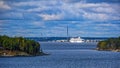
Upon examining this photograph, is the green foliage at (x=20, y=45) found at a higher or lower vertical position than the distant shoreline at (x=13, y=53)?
higher

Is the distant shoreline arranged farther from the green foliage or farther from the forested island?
the green foliage

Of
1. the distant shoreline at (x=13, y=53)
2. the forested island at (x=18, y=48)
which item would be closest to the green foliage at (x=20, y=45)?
the forested island at (x=18, y=48)

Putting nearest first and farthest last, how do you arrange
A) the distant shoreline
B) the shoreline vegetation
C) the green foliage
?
the distant shoreline, the shoreline vegetation, the green foliage

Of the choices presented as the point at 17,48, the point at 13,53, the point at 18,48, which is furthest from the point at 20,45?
the point at 13,53

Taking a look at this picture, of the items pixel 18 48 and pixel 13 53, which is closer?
pixel 13 53

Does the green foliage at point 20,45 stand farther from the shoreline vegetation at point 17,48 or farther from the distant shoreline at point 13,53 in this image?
the distant shoreline at point 13,53

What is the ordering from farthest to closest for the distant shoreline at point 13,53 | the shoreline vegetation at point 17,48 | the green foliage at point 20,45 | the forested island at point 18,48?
the green foliage at point 20,45 → the forested island at point 18,48 → the shoreline vegetation at point 17,48 → the distant shoreline at point 13,53

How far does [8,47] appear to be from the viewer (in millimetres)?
172000

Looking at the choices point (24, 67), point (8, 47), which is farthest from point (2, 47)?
point (24, 67)

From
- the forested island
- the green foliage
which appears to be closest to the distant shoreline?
the forested island

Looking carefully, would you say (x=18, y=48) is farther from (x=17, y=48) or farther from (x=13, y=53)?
(x=13, y=53)

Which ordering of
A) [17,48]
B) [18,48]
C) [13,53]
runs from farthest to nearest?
[17,48] → [18,48] → [13,53]

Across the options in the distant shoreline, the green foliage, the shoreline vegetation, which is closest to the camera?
the distant shoreline

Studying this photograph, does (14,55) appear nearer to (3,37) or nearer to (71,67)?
(3,37)
